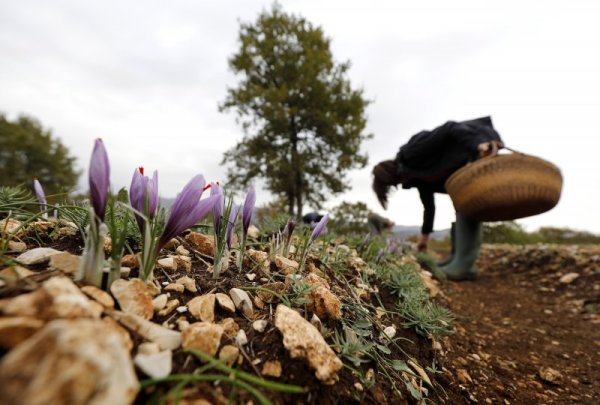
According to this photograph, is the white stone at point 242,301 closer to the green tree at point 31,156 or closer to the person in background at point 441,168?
the person in background at point 441,168

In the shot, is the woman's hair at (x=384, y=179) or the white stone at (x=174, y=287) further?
the woman's hair at (x=384, y=179)

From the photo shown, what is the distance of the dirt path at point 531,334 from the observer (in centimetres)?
127

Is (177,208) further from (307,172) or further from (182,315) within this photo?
(307,172)

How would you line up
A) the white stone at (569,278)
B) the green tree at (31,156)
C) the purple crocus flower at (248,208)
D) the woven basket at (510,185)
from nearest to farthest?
the purple crocus flower at (248,208)
the woven basket at (510,185)
the white stone at (569,278)
the green tree at (31,156)

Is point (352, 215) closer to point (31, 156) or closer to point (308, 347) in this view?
point (308, 347)

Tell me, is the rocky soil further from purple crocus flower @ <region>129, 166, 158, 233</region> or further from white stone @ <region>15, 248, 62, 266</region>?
purple crocus flower @ <region>129, 166, 158, 233</region>

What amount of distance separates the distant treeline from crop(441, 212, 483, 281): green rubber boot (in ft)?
13.4

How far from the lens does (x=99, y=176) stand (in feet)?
2.26

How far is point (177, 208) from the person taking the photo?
2.66 ft

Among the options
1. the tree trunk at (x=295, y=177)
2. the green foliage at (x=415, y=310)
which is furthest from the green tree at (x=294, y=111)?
the green foliage at (x=415, y=310)

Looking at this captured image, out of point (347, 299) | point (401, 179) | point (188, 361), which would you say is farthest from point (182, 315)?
point (401, 179)

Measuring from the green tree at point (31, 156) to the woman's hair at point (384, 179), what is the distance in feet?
54.0

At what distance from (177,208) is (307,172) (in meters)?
11.9

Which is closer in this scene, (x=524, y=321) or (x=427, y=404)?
(x=427, y=404)
